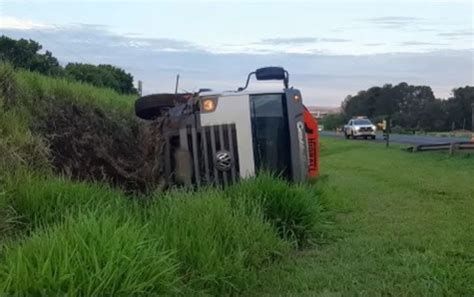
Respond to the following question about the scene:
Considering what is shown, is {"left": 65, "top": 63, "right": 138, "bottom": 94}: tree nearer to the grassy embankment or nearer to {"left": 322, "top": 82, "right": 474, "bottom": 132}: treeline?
the grassy embankment

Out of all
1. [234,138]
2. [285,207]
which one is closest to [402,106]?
[234,138]

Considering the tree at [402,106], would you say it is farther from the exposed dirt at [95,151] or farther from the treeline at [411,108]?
the exposed dirt at [95,151]

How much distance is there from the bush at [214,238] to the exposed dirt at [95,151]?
2335 mm

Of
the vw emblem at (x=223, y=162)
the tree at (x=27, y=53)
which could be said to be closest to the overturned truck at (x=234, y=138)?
the vw emblem at (x=223, y=162)

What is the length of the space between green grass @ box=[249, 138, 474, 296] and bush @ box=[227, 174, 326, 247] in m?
0.29

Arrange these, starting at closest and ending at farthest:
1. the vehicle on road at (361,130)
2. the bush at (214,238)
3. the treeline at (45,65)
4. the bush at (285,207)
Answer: the bush at (214,238)
the bush at (285,207)
the treeline at (45,65)
the vehicle on road at (361,130)

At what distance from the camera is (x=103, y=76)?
76.0 feet

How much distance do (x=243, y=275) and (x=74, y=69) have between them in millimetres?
18152

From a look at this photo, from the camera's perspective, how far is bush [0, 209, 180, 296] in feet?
11.4

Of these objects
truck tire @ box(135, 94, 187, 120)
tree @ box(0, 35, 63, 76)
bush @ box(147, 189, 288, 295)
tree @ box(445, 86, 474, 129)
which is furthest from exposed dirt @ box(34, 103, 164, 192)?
tree @ box(445, 86, 474, 129)

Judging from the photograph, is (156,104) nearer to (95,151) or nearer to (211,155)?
(95,151)

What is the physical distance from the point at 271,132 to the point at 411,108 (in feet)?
268

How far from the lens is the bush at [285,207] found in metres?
6.24

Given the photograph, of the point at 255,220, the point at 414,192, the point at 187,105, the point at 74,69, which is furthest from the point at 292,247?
the point at 74,69
